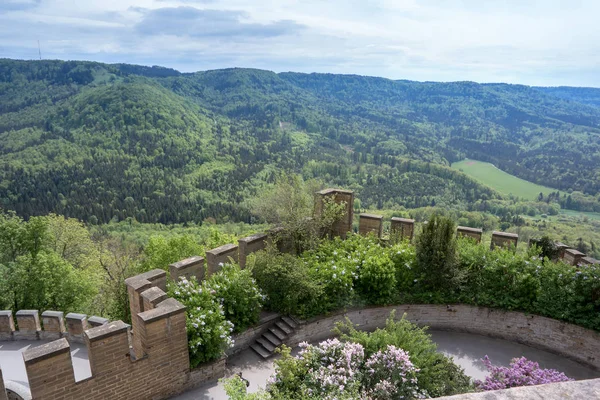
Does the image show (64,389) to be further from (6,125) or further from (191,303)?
(6,125)

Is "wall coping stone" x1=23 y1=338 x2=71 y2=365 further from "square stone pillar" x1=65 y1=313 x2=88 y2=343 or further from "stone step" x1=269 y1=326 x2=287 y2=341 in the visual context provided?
"stone step" x1=269 y1=326 x2=287 y2=341

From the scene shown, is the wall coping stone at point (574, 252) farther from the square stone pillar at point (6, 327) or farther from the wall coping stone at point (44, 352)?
the square stone pillar at point (6, 327)

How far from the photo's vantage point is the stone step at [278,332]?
373 inches

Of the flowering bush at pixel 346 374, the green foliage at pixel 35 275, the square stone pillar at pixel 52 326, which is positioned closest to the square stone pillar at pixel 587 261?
the flowering bush at pixel 346 374

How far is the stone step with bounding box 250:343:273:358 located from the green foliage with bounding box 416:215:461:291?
4552 mm

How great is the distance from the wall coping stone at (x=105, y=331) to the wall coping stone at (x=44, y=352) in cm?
37

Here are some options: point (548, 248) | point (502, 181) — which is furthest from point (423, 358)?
point (502, 181)

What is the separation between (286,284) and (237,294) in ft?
4.23

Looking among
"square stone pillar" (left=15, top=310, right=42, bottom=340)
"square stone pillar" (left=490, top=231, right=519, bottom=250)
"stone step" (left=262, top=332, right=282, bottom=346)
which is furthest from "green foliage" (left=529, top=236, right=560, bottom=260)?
"square stone pillar" (left=15, top=310, right=42, bottom=340)

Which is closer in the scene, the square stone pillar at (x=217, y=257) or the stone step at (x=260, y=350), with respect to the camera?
the stone step at (x=260, y=350)

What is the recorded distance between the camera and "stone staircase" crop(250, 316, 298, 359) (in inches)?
369

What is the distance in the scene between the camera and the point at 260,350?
9398mm

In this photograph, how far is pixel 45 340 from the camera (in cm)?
985

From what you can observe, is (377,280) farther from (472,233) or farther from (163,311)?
(163,311)
